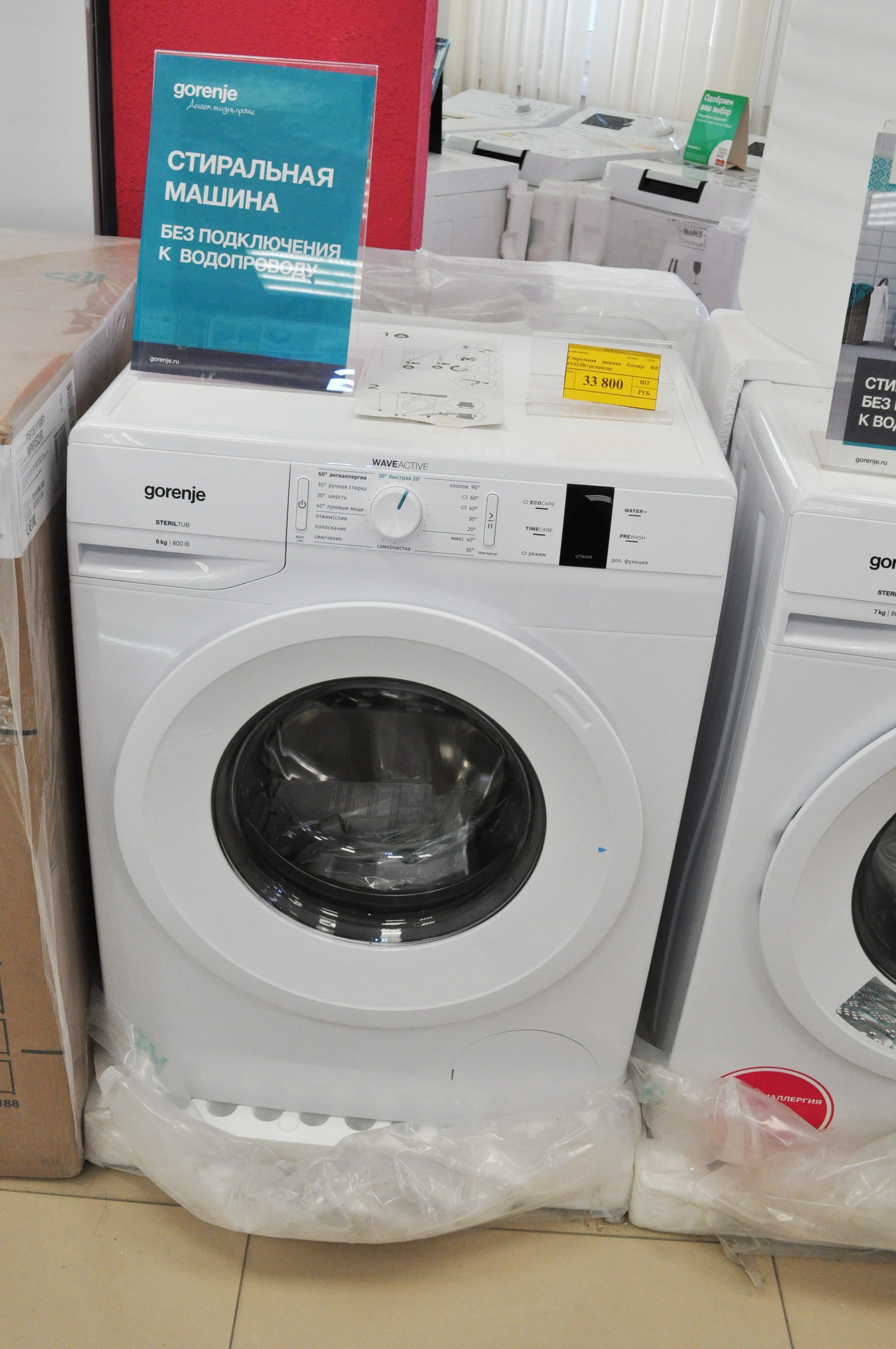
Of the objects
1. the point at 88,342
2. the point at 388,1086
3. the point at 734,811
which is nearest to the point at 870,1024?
the point at 734,811

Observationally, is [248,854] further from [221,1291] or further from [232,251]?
[232,251]

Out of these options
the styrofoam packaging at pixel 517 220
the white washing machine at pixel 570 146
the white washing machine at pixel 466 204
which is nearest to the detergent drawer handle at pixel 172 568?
the white washing machine at pixel 466 204

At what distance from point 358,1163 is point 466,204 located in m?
2.02

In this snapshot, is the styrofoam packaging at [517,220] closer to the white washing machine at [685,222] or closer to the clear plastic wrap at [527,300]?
the white washing machine at [685,222]

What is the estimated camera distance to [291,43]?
1.30 metres

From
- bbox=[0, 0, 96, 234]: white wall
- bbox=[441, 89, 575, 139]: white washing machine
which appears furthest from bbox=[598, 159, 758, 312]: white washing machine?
bbox=[0, 0, 96, 234]: white wall

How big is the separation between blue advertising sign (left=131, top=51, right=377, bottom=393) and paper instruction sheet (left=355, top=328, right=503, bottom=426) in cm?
5

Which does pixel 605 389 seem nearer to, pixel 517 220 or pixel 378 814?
pixel 378 814

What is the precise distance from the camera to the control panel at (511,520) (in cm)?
90

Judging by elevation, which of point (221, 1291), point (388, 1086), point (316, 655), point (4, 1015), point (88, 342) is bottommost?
point (221, 1291)

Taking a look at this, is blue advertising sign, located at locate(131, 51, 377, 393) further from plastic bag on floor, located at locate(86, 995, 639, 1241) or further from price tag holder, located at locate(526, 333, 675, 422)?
plastic bag on floor, located at locate(86, 995, 639, 1241)

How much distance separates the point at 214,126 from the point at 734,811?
2.61 feet

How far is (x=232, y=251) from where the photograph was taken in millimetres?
974

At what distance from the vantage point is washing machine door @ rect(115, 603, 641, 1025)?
3.08 ft
